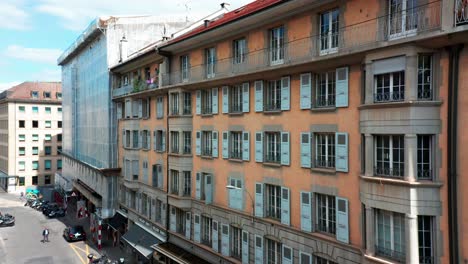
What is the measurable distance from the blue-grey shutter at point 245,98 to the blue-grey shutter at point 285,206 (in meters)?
5.06

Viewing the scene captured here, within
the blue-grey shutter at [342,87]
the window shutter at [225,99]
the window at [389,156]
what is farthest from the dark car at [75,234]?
the window at [389,156]

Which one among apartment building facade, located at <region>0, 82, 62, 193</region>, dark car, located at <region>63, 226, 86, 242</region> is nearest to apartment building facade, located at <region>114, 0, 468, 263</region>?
dark car, located at <region>63, 226, 86, 242</region>

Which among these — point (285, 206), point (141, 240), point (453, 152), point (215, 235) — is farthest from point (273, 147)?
point (141, 240)

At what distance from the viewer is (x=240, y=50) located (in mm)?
22781

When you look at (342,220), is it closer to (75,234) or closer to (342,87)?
(342,87)

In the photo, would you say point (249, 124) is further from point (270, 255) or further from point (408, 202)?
Answer: point (408, 202)

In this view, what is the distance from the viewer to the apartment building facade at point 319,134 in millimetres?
13336

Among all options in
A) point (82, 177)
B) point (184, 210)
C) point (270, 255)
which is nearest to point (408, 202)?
point (270, 255)

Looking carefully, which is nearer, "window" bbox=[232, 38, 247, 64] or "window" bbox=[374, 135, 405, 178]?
"window" bbox=[374, 135, 405, 178]

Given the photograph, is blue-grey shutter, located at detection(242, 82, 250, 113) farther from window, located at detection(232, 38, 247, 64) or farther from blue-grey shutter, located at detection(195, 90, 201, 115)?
blue-grey shutter, located at detection(195, 90, 201, 115)

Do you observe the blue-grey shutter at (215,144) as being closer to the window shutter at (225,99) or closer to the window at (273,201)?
the window shutter at (225,99)

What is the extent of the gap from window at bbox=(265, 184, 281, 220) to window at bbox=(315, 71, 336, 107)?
5.14 metres

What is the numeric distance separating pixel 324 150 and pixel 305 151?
91cm

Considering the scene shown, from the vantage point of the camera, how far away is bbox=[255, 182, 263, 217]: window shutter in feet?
68.5
